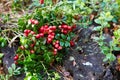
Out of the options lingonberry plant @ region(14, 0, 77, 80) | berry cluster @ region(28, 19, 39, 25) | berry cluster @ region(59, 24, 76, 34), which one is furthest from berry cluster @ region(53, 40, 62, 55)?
berry cluster @ region(28, 19, 39, 25)

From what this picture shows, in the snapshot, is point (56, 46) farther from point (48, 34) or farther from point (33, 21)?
point (33, 21)

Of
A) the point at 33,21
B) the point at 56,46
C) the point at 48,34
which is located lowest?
the point at 56,46

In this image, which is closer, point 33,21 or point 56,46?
point 56,46

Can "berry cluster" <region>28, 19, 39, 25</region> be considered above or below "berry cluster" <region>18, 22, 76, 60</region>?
above

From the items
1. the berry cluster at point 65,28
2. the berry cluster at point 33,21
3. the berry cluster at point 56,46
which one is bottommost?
the berry cluster at point 56,46

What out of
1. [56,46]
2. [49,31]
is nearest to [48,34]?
[49,31]

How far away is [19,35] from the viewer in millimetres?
3080

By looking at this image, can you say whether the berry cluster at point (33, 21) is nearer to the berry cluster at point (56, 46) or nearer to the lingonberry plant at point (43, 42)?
the lingonberry plant at point (43, 42)

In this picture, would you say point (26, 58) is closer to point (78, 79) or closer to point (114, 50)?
point (78, 79)

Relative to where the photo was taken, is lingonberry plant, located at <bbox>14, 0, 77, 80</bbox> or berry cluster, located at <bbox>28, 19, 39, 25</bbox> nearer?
lingonberry plant, located at <bbox>14, 0, 77, 80</bbox>

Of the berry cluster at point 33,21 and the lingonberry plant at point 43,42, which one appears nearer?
the lingonberry plant at point 43,42

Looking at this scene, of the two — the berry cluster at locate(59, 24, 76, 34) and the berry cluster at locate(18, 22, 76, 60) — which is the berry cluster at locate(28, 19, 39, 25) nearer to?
the berry cluster at locate(18, 22, 76, 60)

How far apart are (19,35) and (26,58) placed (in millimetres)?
344

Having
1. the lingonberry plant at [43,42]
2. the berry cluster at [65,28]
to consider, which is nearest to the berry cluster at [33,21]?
the lingonberry plant at [43,42]
